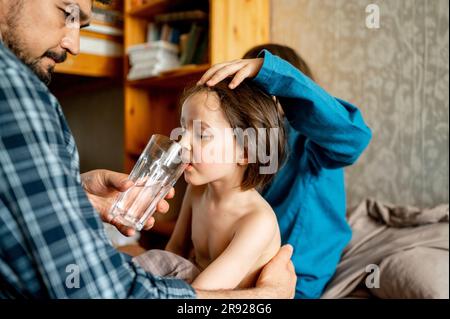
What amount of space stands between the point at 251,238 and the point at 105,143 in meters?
0.46

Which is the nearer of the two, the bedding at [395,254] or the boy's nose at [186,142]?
the boy's nose at [186,142]

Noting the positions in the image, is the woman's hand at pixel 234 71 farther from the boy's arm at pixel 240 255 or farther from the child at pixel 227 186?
the boy's arm at pixel 240 255

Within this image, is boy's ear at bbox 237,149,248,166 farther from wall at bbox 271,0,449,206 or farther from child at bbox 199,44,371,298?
wall at bbox 271,0,449,206

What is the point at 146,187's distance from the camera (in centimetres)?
58

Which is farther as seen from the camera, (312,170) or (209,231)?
(312,170)

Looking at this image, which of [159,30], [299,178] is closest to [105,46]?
[159,30]

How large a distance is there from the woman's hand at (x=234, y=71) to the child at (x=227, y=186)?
0.02 meters

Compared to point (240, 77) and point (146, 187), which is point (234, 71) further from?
point (146, 187)

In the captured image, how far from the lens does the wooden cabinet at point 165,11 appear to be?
3.14ft

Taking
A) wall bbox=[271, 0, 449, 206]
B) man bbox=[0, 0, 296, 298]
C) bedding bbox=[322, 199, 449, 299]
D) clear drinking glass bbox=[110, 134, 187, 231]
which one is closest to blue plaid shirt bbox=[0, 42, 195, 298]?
man bbox=[0, 0, 296, 298]

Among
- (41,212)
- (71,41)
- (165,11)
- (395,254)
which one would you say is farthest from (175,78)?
(395,254)

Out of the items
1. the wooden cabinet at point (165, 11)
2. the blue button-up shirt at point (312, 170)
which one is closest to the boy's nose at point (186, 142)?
the blue button-up shirt at point (312, 170)

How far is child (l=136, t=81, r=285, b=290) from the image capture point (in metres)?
0.56

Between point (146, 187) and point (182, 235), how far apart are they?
0.16 metres
